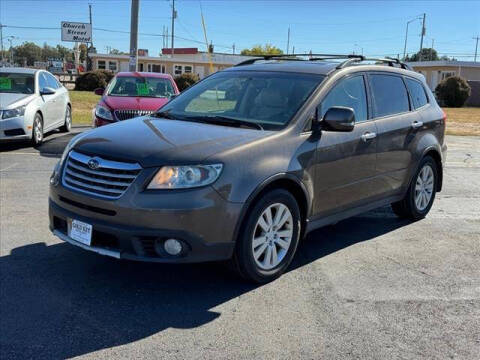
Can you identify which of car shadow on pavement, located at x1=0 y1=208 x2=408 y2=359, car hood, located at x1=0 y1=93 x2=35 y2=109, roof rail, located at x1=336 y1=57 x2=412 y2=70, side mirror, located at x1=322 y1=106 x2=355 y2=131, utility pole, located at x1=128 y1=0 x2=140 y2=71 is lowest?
car shadow on pavement, located at x1=0 y1=208 x2=408 y2=359

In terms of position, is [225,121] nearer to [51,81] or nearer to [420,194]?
[420,194]

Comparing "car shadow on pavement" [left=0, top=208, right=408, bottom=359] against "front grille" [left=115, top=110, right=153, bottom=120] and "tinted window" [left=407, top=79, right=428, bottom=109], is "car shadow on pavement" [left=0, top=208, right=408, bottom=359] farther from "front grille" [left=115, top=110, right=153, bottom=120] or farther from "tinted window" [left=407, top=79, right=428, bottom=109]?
"front grille" [left=115, top=110, right=153, bottom=120]

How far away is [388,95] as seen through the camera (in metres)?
5.80

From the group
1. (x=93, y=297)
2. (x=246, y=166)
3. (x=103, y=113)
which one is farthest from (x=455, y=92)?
(x=93, y=297)

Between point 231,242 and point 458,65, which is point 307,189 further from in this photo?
point 458,65

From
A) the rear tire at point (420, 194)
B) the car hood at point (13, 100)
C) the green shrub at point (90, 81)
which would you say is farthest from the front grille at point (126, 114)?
the green shrub at point (90, 81)

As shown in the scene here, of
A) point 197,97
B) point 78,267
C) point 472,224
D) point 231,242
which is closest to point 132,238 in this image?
point 231,242

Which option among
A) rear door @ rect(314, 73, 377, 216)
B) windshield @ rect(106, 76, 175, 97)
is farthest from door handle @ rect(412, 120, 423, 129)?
windshield @ rect(106, 76, 175, 97)

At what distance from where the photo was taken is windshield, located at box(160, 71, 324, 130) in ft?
15.7

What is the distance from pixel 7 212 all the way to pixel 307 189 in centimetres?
370

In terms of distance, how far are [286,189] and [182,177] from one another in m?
1.02

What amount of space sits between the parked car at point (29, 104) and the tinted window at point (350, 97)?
23.8 feet

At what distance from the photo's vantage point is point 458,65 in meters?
55.5

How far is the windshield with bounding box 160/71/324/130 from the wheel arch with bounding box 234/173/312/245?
0.49m
